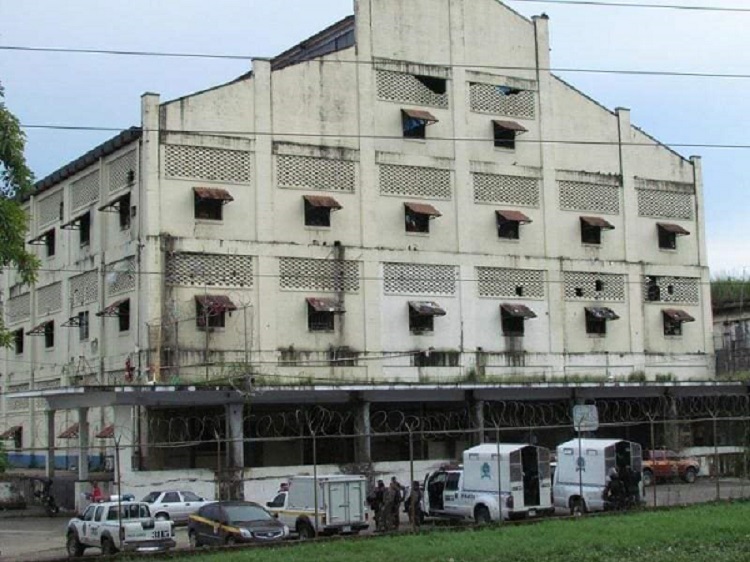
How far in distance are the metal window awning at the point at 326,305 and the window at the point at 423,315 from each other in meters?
3.46

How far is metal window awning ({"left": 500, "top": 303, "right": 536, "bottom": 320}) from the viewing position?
53544 mm

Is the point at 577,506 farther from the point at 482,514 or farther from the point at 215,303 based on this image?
the point at 215,303

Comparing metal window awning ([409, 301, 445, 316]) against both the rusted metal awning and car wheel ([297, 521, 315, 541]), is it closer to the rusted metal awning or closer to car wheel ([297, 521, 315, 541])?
the rusted metal awning

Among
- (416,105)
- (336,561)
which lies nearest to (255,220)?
(416,105)

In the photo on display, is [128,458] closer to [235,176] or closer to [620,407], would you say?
[235,176]

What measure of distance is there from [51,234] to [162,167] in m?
12.7

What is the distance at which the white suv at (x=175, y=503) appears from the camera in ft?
127

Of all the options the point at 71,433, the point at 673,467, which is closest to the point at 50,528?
the point at 71,433

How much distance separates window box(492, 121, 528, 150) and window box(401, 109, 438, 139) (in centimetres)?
390

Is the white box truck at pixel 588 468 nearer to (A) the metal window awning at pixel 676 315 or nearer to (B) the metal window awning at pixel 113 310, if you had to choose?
(B) the metal window awning at pixel 113 310

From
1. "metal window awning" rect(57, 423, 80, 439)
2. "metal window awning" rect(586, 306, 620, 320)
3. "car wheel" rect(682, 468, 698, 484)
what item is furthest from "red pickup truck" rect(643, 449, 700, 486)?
"metal window awning" rect(57, 423, 80, 439)

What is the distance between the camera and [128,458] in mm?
43000

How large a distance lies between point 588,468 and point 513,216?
18874 mm

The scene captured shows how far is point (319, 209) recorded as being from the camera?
50156 mm
